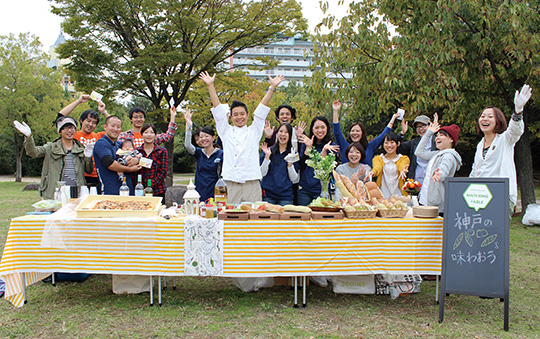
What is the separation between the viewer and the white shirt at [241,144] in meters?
4.28

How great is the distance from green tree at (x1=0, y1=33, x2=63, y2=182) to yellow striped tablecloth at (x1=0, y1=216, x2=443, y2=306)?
1970cm

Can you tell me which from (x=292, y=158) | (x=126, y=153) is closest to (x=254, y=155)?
(x=292, y=158)

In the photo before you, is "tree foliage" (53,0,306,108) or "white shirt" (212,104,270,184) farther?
"tree foliage" (53,0,306,108)

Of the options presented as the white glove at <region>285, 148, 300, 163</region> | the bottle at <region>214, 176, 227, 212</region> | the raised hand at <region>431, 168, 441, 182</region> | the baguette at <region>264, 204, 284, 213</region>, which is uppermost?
the white glove at <region>285, 148, 300, 163</region>

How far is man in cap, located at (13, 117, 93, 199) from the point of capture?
185 inches

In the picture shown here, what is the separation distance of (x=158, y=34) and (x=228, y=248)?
10.8 m

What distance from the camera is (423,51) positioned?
6.72 metres

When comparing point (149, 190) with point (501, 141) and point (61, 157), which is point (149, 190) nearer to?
point (61, 157)

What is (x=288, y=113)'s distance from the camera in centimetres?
520

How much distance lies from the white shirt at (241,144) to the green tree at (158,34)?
317 inches

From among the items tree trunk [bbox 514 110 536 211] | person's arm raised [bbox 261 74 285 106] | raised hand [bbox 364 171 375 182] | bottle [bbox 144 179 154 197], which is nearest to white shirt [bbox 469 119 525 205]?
raised hand [bbox 364 171 375 182]

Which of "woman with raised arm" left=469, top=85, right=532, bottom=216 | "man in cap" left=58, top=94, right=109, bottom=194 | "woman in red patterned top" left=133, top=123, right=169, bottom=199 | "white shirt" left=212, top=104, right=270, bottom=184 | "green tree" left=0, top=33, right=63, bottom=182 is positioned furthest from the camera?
"green tree" left=0, top=33, right=63, bottom=182

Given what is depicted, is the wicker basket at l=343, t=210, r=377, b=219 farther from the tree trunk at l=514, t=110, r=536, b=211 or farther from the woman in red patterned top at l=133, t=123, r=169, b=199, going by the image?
the tree trunk at l=514, t=110, r=536, b=211

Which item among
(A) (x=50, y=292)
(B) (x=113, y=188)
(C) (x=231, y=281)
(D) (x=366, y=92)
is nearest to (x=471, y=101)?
(D) (x=366, y=92)
